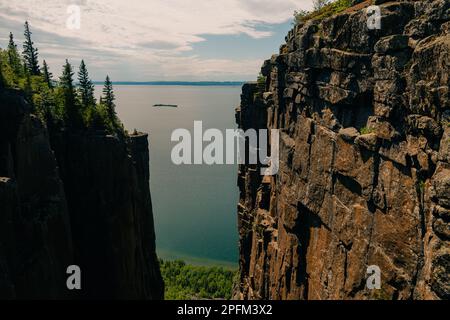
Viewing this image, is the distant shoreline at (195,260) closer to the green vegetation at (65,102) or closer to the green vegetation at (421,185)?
the green vegetation at (65,102)

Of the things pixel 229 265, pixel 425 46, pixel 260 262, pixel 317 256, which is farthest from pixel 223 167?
pixel 425 46

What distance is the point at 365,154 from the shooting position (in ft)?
63.6

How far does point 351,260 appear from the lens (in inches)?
830

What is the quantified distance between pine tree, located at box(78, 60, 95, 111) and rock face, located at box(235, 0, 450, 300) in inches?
1077

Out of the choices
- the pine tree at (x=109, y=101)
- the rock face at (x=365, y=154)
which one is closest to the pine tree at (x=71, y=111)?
the pine tree at (x=109, y=101)

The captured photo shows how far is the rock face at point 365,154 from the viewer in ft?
48.4

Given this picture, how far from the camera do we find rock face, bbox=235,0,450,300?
14750mm

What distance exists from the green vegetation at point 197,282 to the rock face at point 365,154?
55.5m

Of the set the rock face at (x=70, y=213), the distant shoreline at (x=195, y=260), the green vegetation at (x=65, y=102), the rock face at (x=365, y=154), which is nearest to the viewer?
the rock face at (x=365, y=154)

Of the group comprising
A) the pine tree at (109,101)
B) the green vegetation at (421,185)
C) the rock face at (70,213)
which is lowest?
the rock face at (70,213)

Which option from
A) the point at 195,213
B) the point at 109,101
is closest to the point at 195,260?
the point at 195,213

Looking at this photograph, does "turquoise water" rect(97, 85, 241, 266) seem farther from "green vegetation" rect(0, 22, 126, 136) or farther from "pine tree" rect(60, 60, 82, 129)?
"pine tree" rect(60, 60, 82, 129)

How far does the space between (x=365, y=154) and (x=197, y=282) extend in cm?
7418
